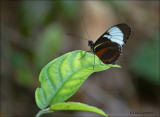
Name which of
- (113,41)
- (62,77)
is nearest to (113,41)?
(113,41)

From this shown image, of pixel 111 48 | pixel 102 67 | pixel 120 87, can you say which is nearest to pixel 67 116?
pixel 120 87

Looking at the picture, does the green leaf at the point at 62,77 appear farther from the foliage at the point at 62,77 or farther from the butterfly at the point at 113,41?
the butterfly at the point at 113,41

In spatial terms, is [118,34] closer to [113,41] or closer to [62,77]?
[113,41]

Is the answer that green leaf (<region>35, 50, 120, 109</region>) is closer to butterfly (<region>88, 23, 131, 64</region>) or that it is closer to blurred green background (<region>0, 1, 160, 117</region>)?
butterfly (<region>88, 23, 131, 64</region>)

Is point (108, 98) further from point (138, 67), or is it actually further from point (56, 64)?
point (56, 64)

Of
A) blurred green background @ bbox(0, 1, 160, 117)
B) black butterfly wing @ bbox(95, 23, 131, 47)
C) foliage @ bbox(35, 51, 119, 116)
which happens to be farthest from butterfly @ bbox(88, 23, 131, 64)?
blurred green background @ bbox(0, 1, 160, 117)

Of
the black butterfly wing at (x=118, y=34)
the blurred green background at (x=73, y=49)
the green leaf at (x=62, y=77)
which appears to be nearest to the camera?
the green leaf at (x=62, y=77)

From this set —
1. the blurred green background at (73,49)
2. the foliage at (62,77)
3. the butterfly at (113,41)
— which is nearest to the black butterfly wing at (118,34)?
the butterfly at (113,41)
